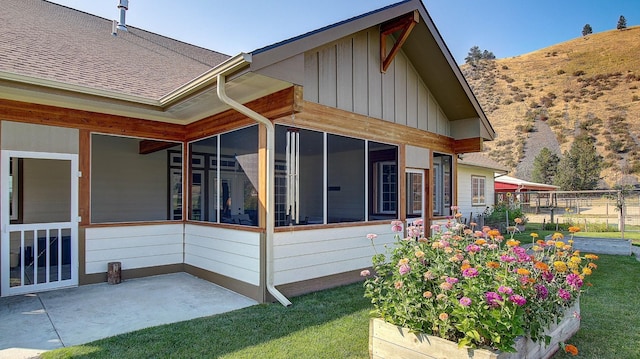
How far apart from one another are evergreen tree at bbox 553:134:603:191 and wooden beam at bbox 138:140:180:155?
97.0 ft

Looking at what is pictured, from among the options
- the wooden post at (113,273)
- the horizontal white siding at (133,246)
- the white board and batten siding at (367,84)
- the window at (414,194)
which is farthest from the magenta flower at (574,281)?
the wooden post at (113,273)

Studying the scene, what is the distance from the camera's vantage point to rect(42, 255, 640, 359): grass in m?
3.32

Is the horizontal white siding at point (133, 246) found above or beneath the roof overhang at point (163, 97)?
beneath

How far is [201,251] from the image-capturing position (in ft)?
20.6

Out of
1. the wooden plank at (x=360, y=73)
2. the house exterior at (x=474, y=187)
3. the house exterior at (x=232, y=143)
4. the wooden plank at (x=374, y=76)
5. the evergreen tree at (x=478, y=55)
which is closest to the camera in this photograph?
the house exterior at (x=232, y=143)

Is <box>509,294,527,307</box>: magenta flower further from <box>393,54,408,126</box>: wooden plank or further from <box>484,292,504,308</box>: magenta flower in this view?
<box>393,54,408,126</box>: wooden plank

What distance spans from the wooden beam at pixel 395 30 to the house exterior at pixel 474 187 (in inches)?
329

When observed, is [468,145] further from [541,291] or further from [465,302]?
[465,302]

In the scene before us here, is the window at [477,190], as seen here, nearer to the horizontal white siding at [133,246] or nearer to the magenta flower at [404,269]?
the horizontal white siding at [133,246]

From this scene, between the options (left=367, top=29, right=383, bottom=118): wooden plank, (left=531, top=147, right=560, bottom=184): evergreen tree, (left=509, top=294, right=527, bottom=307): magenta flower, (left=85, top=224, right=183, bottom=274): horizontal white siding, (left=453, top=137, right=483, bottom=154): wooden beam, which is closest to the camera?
(left=509, top=294, right=527, bottom=307): magenta flower

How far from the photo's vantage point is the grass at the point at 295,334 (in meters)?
3.32

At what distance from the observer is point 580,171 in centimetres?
2777

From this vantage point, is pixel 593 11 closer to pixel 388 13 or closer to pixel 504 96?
pixel 504 96

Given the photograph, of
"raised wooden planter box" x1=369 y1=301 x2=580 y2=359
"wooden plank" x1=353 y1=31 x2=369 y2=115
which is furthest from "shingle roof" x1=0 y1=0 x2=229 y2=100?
"raised wooden planter box" x1=369 y1=301 x2=580 y2=359
